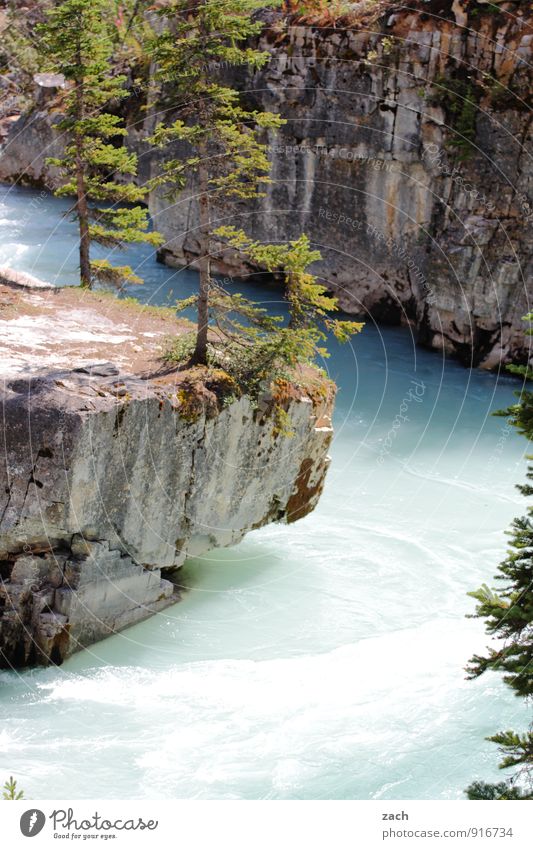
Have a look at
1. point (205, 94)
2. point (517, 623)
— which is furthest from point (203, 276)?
point (517, 623)

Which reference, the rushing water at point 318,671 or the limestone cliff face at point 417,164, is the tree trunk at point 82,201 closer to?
the rushing water at point 318,671

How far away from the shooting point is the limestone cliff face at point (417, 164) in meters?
31.3

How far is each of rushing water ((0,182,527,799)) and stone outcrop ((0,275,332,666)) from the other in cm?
85

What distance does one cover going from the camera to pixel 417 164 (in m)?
32.9

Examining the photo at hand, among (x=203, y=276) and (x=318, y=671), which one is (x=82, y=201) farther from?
(x=318, y=671)

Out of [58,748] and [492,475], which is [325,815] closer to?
[58,748]

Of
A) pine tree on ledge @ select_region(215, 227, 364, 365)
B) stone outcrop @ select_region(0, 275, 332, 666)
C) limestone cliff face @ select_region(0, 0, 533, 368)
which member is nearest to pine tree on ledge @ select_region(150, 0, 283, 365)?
pine tree on ledge @ select_region(215, 227, 364, 365)

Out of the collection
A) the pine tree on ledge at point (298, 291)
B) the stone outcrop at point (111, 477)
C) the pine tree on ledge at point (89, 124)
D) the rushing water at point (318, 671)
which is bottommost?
the rushing water at point (318, 671)

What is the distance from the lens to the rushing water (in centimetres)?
1557

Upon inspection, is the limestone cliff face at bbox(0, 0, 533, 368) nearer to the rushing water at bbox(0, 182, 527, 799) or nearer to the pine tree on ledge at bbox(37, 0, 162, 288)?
the rushing water at bbox(0, 182, 527, 799)

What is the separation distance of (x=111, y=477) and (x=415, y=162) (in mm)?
19041

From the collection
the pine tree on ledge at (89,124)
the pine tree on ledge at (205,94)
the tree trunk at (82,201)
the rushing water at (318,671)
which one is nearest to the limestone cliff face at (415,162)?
the rushing water at (318,671)

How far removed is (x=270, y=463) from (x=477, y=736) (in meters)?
6.08

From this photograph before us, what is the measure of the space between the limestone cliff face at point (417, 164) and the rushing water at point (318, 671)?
6.83 meters
